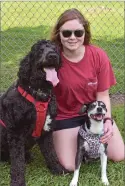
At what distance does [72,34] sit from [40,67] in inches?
22.9

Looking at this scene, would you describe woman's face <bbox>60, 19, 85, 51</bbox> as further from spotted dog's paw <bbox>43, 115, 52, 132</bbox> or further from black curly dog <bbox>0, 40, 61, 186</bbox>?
spotted dog's paw <bbox>43, 115, 52, 132</bbox>

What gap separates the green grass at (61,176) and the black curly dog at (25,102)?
271 millimetres

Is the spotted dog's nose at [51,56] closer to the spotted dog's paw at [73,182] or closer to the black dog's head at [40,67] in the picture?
the black dog's head at [40,67]

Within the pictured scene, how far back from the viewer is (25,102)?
353 cm

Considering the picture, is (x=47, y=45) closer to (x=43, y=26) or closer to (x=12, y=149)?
(x=12, y=149)

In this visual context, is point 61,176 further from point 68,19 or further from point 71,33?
point 68,19

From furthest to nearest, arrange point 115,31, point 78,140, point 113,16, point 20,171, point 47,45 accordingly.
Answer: point 113,16 → point 115,31 → point 78,140 → point 20,171 → point 47,45

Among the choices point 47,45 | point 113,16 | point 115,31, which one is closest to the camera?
point 47,45

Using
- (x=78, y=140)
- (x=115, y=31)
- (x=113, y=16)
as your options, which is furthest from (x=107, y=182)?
(x=113, y=16)

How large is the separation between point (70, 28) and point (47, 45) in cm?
46

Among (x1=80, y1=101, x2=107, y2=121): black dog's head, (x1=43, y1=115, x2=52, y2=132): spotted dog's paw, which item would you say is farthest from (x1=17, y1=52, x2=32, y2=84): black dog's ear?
(x1=80, y1=101, x2=107, y2=121): black dog's head

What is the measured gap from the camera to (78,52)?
4.05 m

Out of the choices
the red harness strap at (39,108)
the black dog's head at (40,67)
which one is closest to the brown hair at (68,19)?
the black dog's head at (40,67)

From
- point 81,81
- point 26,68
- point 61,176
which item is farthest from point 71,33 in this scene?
point 61,176
